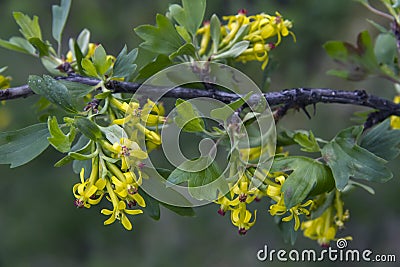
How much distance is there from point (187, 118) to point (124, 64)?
141 millimetres

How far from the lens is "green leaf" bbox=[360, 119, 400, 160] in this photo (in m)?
0.75

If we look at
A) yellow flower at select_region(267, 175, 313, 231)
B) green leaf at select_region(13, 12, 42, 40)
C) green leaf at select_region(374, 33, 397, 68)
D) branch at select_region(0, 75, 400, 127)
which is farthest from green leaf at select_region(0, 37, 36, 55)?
green leaf at select_region(374, 33, 397, 68)

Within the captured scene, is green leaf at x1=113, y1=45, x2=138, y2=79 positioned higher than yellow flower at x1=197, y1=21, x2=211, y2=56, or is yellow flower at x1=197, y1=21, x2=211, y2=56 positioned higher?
green leaf at x1=113, y1=45, x2=138, y2=79

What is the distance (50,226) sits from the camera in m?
2.10

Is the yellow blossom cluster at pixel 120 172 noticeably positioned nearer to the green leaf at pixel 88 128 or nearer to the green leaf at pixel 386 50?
the green leaf at pixel 88 128

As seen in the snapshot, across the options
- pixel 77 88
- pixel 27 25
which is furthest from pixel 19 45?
pixel 77 88

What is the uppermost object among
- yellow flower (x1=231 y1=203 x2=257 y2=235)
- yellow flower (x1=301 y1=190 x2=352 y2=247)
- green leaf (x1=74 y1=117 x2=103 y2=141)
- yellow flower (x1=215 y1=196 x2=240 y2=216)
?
green leaf (x1=74 y1=117 x2=103 y2=141)

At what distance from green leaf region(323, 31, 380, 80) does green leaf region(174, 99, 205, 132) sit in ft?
1.34

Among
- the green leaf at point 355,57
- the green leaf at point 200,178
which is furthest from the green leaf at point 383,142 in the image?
the green leaf at point 200,178

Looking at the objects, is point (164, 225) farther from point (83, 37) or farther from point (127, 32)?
point (83, 37)

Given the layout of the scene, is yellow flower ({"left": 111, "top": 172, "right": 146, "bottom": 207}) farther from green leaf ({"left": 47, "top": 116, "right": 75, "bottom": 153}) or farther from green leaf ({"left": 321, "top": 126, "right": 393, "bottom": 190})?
green leaf ({"left": 321, "top": 126, "right": 393, "bottom": 190})

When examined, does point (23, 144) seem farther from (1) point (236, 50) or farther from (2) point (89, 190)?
(1) point (236, 50)

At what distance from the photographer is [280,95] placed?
27.9 inches

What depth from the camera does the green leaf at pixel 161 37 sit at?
2.41 feet
